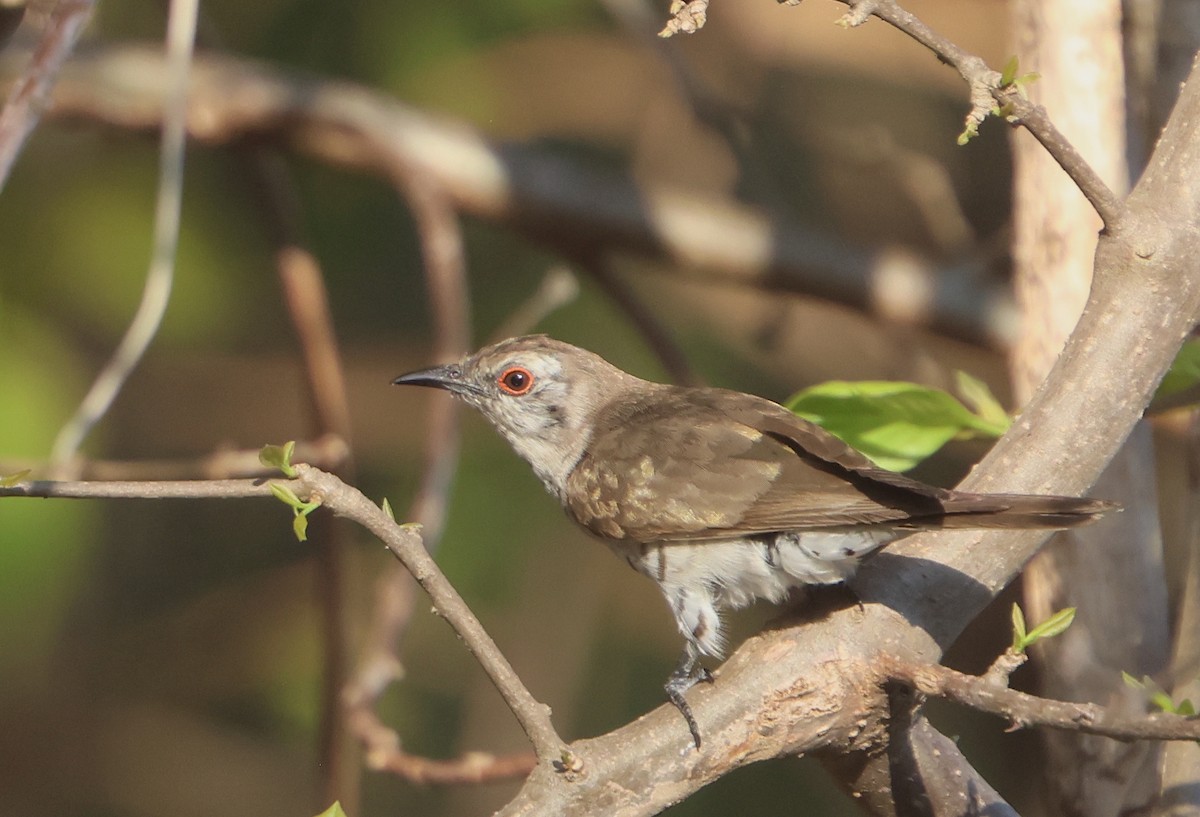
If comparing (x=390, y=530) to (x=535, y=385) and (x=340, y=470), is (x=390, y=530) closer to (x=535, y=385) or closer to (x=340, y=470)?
(x=535, y=385)

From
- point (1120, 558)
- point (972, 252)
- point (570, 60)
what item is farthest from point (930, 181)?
point (1120, 558)

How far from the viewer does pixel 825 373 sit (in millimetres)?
6477

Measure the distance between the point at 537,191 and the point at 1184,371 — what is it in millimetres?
2656

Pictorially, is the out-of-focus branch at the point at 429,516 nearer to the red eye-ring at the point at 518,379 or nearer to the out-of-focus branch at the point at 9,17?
the red eye-ring at the point at 518,379

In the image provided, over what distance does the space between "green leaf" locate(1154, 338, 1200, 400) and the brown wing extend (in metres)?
0.74

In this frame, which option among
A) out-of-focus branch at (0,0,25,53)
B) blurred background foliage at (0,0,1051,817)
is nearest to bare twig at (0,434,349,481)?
out-of-focus branch at (0,0,25,53)

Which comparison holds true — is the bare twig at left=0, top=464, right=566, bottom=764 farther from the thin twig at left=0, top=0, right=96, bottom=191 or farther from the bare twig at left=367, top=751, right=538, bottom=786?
the bare twig at left=367, top=751, right=538, bottom=786

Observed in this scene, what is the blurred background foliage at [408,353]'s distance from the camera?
5922 millimetres

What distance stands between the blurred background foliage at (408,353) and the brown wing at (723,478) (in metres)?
2.40

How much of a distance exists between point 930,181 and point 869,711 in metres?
3.91

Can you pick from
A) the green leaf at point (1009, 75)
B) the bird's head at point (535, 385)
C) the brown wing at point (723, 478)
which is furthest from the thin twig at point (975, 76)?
the bird's head at point (535, 385)

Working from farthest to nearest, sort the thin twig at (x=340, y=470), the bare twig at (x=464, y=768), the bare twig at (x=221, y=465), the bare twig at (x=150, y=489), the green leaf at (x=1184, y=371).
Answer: the thin twig at (x=340, y=470), the bare twig at (x=464, y=768), the bare twig at (x=221, y=465), the green leaf at (x=1184, y=371), the bare twig at (x=150, y=489)

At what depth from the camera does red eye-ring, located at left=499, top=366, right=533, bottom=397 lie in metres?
4.05

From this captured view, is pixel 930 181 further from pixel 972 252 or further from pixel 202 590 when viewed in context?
pixel 202 590
